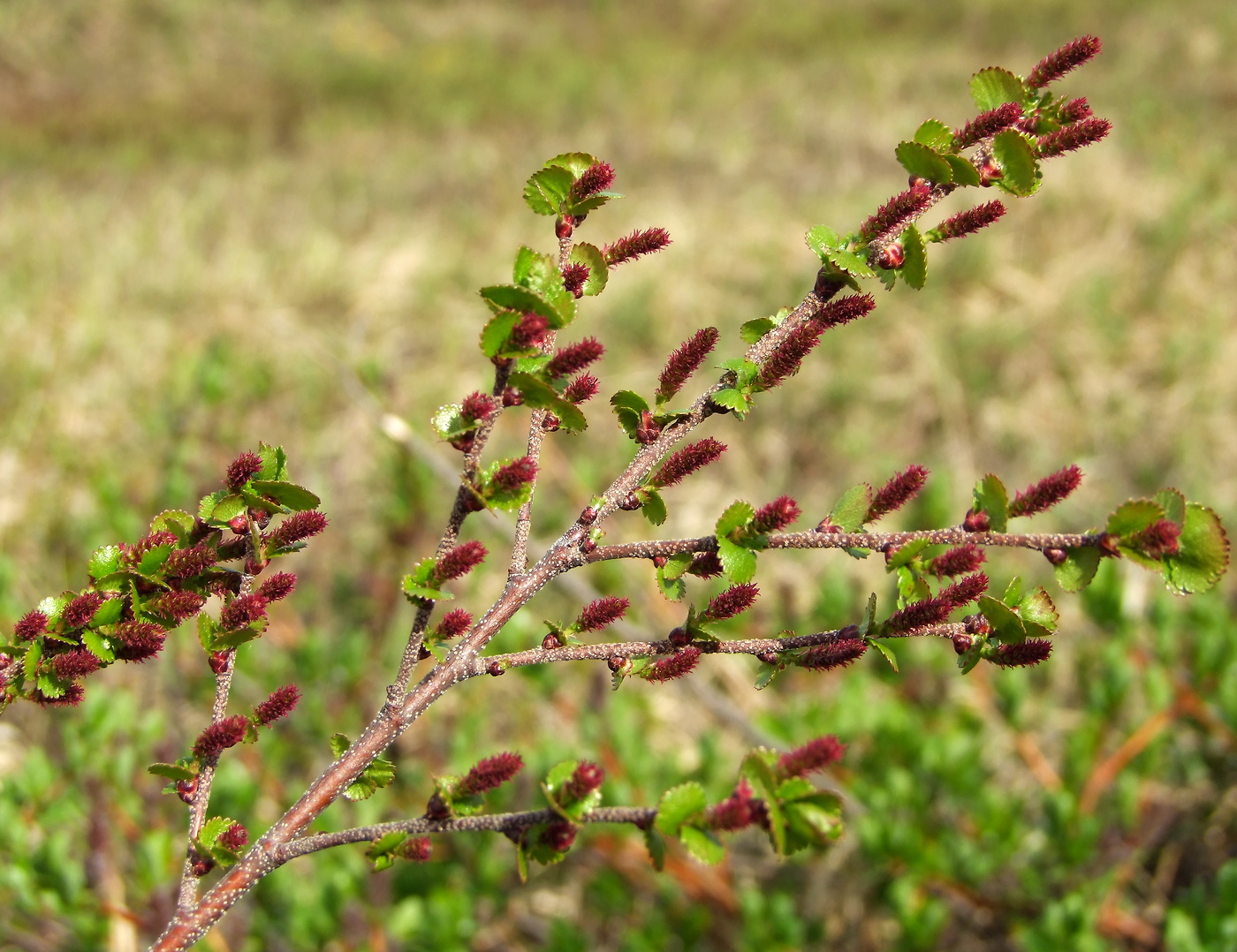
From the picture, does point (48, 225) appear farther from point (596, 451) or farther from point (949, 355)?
point (949, 355)

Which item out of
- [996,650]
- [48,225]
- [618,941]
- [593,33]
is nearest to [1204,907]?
[618,941]

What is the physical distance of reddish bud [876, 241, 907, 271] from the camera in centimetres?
80

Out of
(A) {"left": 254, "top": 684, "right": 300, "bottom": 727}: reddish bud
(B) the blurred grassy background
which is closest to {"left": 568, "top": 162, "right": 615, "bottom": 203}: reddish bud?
(A) {"left": 254, "top": 684, "right": 300, "bottom": 727}: reddish bud

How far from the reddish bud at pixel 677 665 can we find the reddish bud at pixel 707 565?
3.0 inches

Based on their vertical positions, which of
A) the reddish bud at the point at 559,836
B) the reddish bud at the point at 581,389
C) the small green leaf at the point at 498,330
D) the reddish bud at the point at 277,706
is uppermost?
the small green leaf at the point at 498,330

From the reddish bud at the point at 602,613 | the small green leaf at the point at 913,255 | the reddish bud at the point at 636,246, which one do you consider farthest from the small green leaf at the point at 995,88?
the reddish bud at the point at 602,613

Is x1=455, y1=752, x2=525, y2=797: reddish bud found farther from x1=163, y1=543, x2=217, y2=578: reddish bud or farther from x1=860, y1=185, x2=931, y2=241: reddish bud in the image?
x1=860, y1=185, x2=931, y2=241: reddish bud

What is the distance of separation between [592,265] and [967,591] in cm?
39

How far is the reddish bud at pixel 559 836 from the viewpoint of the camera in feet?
2.50

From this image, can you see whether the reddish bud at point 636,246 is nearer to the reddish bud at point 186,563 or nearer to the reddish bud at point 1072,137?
the reddish bud at point 1072,137

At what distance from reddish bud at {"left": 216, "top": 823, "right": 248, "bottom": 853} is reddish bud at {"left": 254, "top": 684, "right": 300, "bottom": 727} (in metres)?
0.08

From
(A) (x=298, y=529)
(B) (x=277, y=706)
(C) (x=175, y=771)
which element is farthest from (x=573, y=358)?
(C) (x=175, y=771)

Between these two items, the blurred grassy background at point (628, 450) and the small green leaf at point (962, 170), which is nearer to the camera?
the small green leaf at point (962, 170)

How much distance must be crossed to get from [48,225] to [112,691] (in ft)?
14.7
